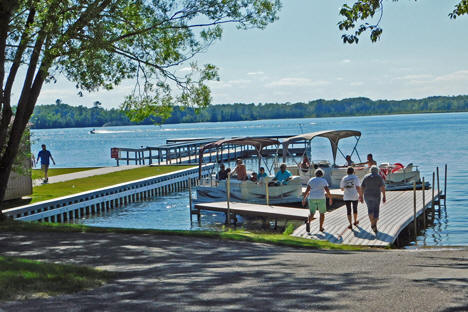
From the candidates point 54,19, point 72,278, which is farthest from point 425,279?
point 54,19

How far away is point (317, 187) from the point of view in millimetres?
16625

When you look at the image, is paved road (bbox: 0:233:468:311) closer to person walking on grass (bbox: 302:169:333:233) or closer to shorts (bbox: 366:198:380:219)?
shorts (bbox: 366:198:380:219)

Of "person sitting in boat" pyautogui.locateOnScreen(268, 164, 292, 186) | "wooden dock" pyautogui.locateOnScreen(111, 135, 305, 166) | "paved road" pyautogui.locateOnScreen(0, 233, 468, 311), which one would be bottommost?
"wooden dock" pyautogui.locateOnScreen(111, 135, 305, 166)

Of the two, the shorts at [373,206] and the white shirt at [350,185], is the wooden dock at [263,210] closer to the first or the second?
the white shirt at [350,185]

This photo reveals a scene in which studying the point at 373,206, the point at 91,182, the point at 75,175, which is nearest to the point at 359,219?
the point at 373,206

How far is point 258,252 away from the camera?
11352 millimetres

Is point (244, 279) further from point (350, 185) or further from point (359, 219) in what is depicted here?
point (359, 219)

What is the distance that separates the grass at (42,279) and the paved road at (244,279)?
273 millimetres

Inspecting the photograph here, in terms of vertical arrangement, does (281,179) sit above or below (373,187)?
below

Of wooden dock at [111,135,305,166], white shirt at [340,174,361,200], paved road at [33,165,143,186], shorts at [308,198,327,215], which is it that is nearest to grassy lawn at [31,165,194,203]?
paved road at [33,165,143,186]

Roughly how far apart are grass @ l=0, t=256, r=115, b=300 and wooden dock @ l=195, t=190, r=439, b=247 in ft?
29.5

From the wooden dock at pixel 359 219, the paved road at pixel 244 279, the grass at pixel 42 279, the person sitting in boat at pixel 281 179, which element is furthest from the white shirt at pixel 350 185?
the grass at pixel 42 279

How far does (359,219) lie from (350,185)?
272cm

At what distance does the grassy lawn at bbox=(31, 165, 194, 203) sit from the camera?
83.3 feet
